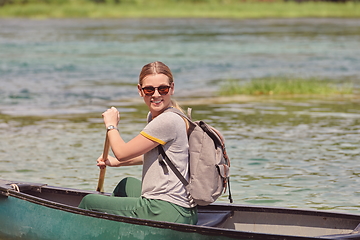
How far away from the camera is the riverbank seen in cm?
7094

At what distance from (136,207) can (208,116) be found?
9.15 metres

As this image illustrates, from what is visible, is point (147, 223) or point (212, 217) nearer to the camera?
point (147, 223)

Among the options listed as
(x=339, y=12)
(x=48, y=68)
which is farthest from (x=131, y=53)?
(x=339, y=12)

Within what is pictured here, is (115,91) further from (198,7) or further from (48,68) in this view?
(198,7)

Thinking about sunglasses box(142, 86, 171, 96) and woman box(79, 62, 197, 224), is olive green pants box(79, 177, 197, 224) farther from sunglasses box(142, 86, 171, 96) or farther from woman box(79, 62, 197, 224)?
sunglasses box(142, 86, 171, 96)

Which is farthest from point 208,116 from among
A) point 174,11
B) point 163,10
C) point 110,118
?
point 163,10

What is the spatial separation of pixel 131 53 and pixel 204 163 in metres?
27.7

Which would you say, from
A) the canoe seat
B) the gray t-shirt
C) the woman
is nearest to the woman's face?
the woman

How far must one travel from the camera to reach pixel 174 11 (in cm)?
7369

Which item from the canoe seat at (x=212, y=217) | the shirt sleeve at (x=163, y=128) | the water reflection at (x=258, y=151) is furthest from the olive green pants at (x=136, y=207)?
the water reflection at (x=258, y=151)

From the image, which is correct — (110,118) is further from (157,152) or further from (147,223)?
(147,223)

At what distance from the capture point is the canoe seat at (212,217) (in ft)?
19.0

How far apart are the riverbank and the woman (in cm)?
6555

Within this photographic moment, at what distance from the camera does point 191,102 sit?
16.9 m
